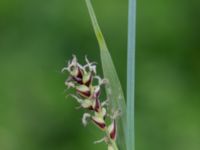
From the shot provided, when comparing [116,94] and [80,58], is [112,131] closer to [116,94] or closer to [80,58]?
[116,94]

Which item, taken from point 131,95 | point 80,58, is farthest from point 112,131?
point 80,58

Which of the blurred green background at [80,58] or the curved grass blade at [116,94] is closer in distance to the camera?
the curved grass blade at [116,94]

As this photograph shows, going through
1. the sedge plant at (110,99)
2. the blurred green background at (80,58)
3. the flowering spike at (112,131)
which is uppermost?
the sedge plant at (110,99)

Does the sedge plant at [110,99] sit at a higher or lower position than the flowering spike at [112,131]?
higher

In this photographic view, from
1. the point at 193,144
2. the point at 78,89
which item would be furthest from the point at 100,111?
the point at 193,144

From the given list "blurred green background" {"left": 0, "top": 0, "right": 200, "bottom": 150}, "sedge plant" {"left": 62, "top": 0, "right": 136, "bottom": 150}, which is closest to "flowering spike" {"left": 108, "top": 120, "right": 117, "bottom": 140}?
"sedge plant" {"left": 62, "top": 0, "right": 136, "bottom": 150}

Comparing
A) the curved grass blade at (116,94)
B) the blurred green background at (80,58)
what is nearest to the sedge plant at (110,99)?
the curved grass blade at (116,94)

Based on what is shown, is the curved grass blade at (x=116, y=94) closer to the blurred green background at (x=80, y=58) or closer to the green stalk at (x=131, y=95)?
the green stalk at (x=131, y=95)
